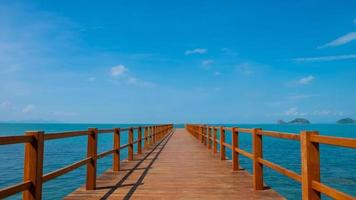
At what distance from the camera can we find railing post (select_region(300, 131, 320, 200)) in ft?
13.4

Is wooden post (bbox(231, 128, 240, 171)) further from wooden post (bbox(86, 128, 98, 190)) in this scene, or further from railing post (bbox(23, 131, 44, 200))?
railing post (bbox(23, 131, 44, 200))

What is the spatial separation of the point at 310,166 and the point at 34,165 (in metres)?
3.41

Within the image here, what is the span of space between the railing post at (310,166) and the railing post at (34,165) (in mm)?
3344

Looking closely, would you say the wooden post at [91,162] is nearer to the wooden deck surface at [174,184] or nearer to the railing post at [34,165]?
the wooden deck surface at [174,184]

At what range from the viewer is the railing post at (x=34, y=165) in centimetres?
408

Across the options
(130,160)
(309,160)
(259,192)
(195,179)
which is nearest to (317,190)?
(309,160)

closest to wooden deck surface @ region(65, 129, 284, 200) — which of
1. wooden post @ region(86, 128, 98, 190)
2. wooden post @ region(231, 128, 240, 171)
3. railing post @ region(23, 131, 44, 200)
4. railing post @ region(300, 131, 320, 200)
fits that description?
wooden post @ region(86, 128, 98, 190)

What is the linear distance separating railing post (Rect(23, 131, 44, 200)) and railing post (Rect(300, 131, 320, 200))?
11.0 feet

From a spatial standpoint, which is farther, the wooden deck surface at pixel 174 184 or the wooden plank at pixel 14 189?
the wooden deck surface at pixel 174 184

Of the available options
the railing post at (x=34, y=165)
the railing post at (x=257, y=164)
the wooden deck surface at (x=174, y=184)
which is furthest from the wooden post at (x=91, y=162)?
the railing post at (x=257, y=164)

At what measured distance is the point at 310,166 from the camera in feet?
13.5

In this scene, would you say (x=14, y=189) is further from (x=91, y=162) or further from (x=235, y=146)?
(x=235, y=146)

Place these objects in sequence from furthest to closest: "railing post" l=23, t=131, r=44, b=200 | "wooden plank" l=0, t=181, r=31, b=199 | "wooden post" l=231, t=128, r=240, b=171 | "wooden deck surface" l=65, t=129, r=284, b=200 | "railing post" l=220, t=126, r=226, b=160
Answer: "railing post" l=220, t=126, r=226, b=160 → "wooden post" l=231, t=128, r=240, b=171 → "wooden deck surface" l=65, t=129, r=284, b=200 → "railing post" l=23, t=131, r=44, b=200 → "wooden plank" l=0, t=181, r=31, b=199

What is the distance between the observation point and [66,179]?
16078 mm
